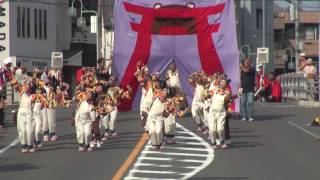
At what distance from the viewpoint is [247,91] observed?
2345 cm

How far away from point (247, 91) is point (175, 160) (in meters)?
9.48

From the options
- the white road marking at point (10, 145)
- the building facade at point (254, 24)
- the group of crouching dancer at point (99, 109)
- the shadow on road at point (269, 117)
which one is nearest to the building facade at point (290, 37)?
the building facade at point (254, 24)

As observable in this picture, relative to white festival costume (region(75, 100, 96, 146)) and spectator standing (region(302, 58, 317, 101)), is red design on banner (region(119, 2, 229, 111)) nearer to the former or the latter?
white festival costume (region(75, 100, 96, 146))

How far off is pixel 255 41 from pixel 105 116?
63.7 metres

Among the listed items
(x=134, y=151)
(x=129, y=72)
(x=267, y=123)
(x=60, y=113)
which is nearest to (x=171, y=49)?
(x=129, y=72)

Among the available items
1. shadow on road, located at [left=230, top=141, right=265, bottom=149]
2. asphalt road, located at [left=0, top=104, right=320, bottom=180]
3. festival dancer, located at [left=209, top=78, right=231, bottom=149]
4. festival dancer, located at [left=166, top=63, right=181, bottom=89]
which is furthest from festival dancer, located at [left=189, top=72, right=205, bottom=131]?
festival dancer, located at [left=209, top=78, right=231, bottom=149]

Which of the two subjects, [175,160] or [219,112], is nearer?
[175,160]

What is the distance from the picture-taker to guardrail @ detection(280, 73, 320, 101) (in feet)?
102

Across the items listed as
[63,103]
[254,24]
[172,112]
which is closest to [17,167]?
[172,112]

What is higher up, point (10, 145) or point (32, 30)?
point (32, 30)

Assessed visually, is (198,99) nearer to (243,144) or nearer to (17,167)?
(243,144)

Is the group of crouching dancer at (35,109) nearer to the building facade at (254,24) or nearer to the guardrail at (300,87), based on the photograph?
the guardrail at (300,87)

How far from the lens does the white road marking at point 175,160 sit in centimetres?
1265

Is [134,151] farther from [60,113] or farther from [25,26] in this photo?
[25,26]
